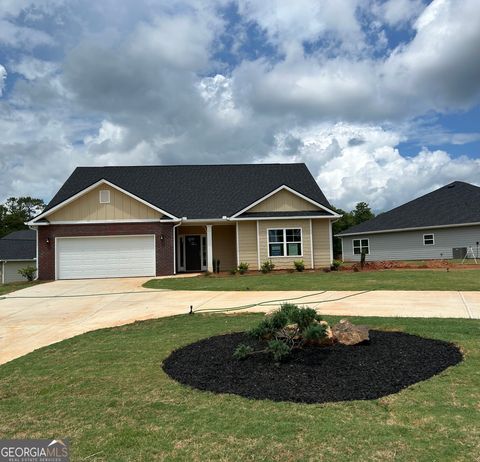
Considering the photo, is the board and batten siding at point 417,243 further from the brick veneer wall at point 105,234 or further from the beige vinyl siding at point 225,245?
the brick veneer wall at point 105,234

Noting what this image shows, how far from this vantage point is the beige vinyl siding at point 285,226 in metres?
22.2

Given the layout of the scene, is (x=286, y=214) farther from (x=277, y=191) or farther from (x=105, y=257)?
(x=105, y=257)

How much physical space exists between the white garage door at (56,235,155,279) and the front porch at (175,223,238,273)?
308 centimetres

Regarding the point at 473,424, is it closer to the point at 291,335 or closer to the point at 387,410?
the point at 387,410

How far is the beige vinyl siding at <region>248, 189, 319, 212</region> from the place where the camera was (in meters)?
22.7

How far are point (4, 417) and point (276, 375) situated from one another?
2.94m

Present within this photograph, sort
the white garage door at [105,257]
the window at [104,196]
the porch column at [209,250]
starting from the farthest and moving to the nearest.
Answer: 1. the porch column at [209,250]
2. the window at [104,196]
3. the white garage door at [105,257]

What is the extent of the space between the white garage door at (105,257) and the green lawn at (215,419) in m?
15.5

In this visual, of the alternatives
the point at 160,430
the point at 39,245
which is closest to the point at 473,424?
the point at 160,430

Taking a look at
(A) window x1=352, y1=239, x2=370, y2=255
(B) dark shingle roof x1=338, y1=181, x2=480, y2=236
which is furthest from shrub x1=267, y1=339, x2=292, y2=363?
(A) window x1=352, y1=239, x2=370, y2=255

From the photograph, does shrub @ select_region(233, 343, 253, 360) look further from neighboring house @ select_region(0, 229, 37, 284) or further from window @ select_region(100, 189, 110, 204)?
neighboring house @ select_region(0, 229, 37, 284)

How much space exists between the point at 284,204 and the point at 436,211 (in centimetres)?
1407

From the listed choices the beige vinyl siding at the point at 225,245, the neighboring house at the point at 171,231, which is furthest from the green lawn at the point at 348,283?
the beige vinyl siding at the point at 225,245

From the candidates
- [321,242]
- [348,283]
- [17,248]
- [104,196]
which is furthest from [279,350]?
[17,248]
